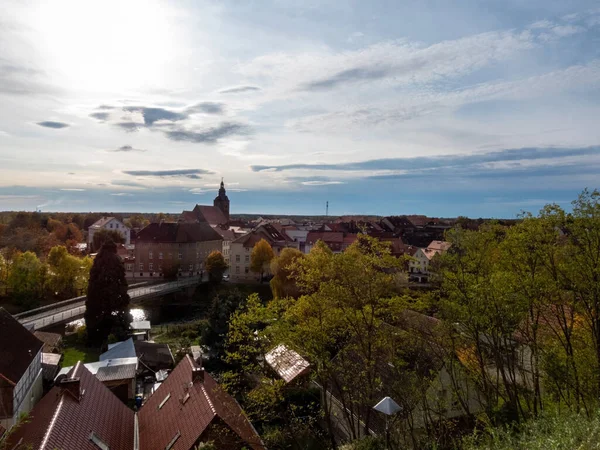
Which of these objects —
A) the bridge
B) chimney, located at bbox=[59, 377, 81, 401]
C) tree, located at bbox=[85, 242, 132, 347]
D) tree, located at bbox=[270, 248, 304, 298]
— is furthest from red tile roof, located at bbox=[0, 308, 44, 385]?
tree, located at bbox=[270, 248, 304, 298]

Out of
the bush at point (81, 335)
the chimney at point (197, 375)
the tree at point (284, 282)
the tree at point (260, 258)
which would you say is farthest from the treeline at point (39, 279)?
the chimney at point (197, 375)

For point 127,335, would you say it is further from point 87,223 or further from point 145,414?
point 87,223

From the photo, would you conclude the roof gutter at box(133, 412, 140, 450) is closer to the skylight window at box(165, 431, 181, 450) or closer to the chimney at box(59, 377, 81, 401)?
the skylight window at box(165, 431, 181, 450)

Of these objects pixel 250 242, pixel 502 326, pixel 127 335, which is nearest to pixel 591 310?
pixel 502 326

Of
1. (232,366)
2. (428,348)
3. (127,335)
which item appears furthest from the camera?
(127,335)

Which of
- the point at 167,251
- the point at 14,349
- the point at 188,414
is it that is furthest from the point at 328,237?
the point at 188,414

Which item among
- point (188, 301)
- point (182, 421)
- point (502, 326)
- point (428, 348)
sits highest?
point (502, 326)
